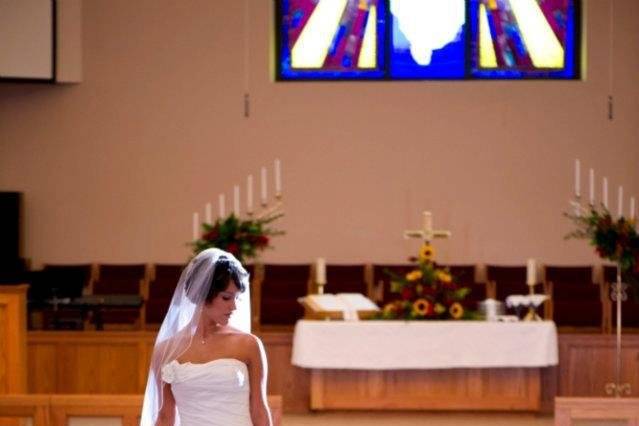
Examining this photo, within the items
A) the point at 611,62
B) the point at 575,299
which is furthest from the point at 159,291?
the point at 611,62

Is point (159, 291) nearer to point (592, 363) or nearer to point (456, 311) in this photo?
point (456, 311)

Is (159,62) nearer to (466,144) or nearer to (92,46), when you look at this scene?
(92,46)

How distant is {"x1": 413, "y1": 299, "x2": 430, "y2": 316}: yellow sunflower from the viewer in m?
9.67

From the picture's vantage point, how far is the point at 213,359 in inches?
175

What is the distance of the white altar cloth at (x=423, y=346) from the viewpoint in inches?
377

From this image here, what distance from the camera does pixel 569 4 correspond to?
14562 millimetres

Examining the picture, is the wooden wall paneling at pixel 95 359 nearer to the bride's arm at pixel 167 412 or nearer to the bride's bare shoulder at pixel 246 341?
the bride's arm at pixel 167 412

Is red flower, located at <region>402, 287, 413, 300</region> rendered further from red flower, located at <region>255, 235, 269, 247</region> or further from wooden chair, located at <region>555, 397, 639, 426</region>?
wooden chair, located at <region>555, 397, 639, 426</region>

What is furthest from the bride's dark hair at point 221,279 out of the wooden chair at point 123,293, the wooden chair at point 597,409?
the wooden chair at point 123,293

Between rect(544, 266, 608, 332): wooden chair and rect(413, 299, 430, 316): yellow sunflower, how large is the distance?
A: 2.06 meters

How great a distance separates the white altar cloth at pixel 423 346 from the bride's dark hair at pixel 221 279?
17.0 feet

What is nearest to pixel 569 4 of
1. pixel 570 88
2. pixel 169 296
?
pixel 570 88

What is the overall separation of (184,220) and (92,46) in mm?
2207

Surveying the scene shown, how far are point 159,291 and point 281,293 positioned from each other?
1.25 meters
